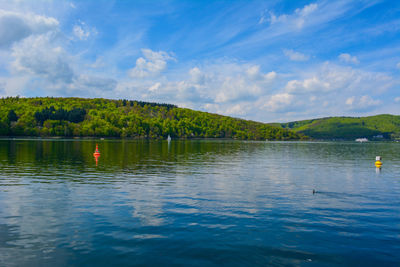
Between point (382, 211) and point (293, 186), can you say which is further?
point (293, 186)

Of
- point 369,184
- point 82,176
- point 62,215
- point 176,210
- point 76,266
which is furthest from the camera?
point 82,176

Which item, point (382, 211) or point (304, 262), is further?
point (382, 211)

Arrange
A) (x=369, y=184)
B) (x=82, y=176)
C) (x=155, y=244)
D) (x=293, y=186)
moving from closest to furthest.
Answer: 1. (x=155, y=244)
2. (x=293, y=186)
3. (x=369, y=184)
4. (x=82, y=176)

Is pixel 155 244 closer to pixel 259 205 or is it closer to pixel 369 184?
pixel 259 205

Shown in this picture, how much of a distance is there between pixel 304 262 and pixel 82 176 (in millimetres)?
34822

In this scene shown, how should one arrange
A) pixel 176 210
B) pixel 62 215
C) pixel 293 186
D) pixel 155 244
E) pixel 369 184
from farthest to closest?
pixel 369 184 → pixel 293 186 → pixel 176 210 → pixel 62 215 → pixel 155 244

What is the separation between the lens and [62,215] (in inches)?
844

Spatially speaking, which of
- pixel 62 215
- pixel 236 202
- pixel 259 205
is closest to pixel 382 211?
pixel 259 205

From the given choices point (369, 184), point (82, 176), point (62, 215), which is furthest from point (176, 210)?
point (369, 184)

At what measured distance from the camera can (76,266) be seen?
13398mm

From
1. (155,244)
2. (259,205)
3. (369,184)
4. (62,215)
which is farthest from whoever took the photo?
(369,184)

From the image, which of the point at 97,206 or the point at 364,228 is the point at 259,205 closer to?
the point at 364,228

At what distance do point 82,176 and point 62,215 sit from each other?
68.2ft

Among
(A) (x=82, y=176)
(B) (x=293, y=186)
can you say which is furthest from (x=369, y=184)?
(A) (x=82, y=176)
